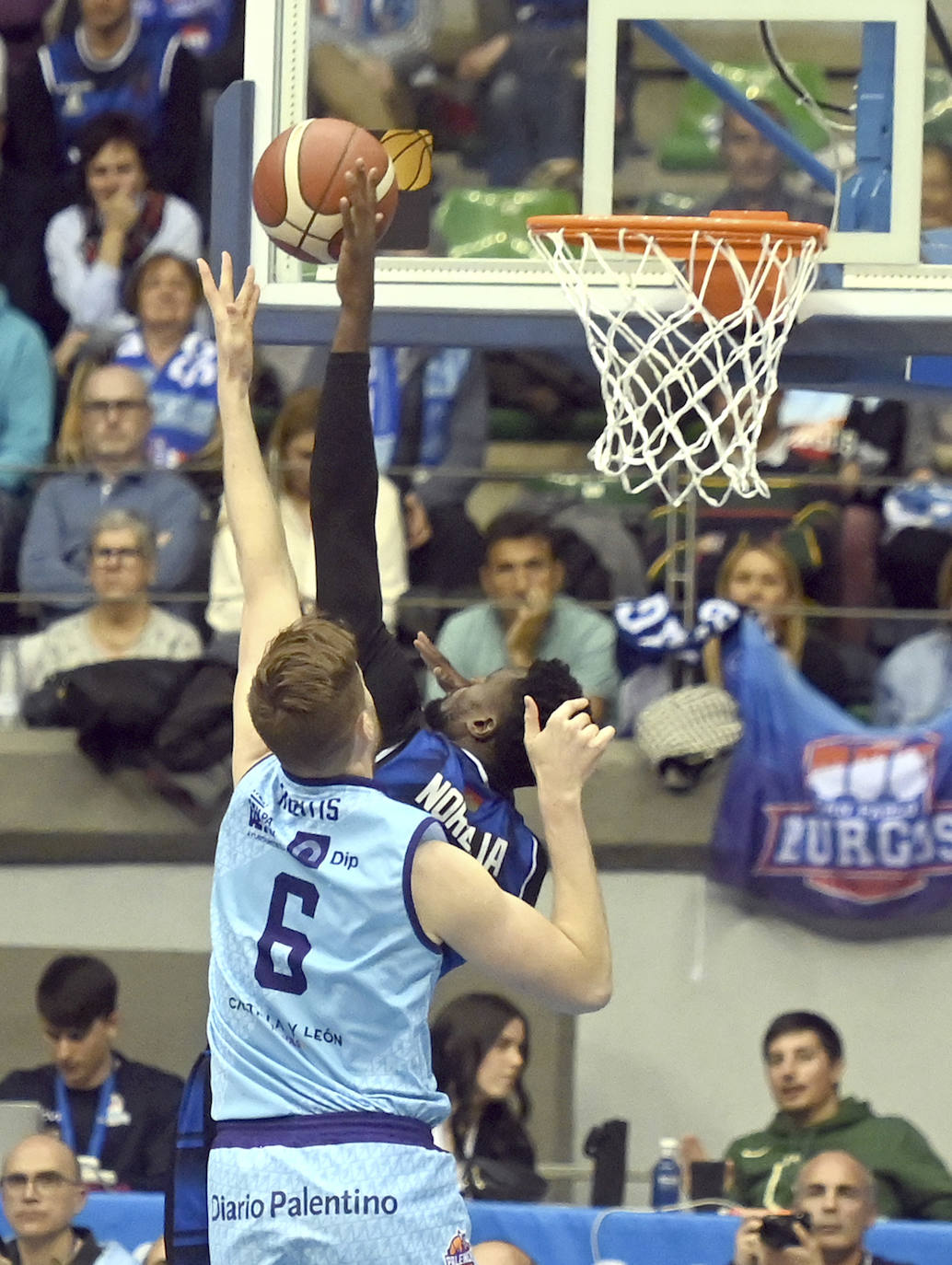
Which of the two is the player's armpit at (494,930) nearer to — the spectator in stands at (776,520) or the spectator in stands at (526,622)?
the spectator in stands at (526,622)

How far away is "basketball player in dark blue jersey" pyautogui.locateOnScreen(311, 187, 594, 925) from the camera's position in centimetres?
353

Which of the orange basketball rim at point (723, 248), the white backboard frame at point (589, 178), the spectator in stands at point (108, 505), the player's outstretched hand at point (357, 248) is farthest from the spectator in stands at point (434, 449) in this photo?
the player's outstretched hand at point (357, 248)

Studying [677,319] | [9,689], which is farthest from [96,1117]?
[677,319]

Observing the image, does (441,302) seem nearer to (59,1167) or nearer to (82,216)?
(59,1167)

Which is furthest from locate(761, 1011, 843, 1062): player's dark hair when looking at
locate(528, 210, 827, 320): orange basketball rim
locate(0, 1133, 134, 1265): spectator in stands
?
locate(528, 210, 827, 320): orange basketball rim

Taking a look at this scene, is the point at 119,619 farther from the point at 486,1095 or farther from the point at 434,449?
the point at 486,1095

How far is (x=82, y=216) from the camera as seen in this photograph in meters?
8.51

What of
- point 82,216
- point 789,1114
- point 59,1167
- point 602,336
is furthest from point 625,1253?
point 82,216

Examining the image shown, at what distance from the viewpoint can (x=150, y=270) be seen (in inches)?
315

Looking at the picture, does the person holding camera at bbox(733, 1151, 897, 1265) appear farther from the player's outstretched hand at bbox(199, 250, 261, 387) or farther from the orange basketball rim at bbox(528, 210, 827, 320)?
the player's outstretched hand at bbox(199, 250, 261, 387)

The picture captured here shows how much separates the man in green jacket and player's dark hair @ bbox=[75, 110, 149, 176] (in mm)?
4249

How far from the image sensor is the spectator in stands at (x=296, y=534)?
7.42 meters

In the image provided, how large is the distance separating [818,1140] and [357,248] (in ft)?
12.2

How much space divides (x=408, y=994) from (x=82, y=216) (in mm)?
5910
